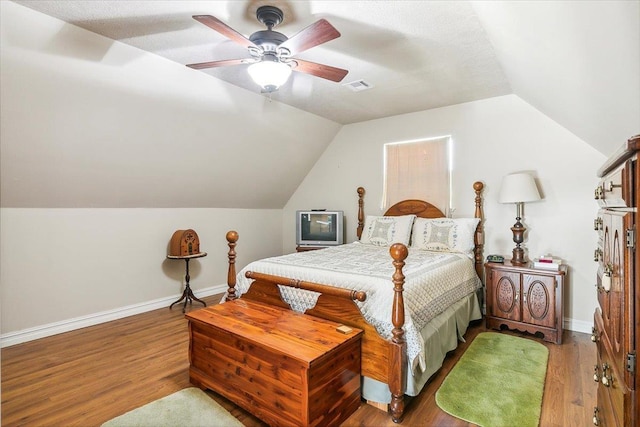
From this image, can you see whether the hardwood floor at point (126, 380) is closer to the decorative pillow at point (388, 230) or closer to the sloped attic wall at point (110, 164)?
the sloped attic wall at point (110, 164)

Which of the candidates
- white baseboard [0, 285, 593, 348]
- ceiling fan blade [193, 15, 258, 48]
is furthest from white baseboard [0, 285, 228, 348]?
ceiling fan blade [193, 15, 258, 48]

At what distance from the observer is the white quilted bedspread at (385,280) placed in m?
2.13

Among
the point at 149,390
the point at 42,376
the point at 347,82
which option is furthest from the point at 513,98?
the point at 42,376

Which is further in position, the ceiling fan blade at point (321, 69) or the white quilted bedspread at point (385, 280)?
the ceiling fan blade at point (321, 69)

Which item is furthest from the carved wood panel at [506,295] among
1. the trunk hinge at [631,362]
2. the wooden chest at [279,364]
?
the trunk hinge at [631,362]

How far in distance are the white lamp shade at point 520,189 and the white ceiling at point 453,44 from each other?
595 mm

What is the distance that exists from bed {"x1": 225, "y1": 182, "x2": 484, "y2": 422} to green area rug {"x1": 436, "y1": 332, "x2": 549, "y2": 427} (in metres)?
0.18

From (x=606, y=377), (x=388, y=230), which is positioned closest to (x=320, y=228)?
(x=388, y=230)

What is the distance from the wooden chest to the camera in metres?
1.82

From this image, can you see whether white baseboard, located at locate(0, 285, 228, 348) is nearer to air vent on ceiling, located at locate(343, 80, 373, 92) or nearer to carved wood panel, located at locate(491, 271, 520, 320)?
air vent on ceiling, located at locate(343, 80, 373, 92)

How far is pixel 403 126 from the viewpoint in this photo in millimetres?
4520

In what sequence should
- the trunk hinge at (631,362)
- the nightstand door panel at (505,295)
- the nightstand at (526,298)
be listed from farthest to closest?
the nightstand door panel at (505,295) → the nightstand at (526,298) → the trunk hinge at (631,362)

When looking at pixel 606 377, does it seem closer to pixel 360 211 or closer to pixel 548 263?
pixel 548 263

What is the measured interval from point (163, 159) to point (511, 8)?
338 centimetres
